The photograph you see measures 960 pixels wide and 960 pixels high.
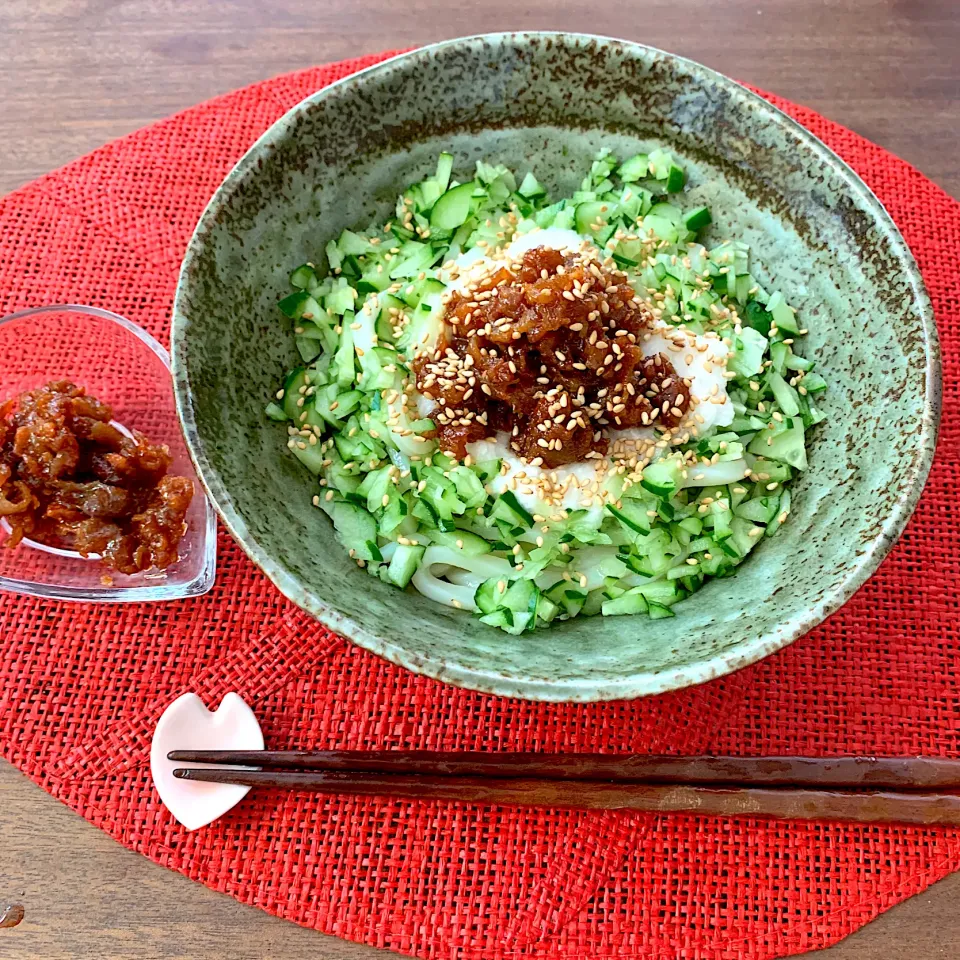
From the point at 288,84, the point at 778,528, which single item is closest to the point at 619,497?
the point at 778,528

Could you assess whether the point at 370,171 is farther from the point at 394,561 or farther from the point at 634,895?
the point at 634,895

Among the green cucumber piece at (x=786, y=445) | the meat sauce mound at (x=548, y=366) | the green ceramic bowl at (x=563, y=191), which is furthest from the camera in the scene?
the green cucumber piece at (x=786, y=445)

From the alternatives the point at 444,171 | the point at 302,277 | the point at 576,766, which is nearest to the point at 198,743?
the point at 576,766

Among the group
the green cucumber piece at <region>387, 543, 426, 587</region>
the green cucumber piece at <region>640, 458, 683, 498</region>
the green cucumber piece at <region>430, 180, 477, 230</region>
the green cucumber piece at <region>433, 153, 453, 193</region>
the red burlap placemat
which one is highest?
the green cucumber piece at <region>433, 153, 453, 193</region>

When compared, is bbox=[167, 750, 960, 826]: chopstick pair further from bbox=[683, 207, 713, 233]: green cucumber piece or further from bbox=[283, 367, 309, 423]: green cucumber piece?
bbox=[683, 207, 713, 233]: green cucumber piece

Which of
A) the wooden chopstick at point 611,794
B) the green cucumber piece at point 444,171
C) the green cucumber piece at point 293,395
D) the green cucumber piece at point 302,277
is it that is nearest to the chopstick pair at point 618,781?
the wooden chopstick at point 611,794

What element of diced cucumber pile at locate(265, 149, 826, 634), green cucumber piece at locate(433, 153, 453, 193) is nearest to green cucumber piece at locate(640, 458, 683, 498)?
diced cucumber pile at locate(265, 149, 826, 634)

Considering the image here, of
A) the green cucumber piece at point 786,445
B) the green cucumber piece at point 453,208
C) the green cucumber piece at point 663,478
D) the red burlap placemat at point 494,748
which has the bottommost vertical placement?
the red burlap placemat at point 494,748

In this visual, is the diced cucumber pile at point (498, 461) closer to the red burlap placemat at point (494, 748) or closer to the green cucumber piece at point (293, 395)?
the green cucumber piece at point (293, 395)
